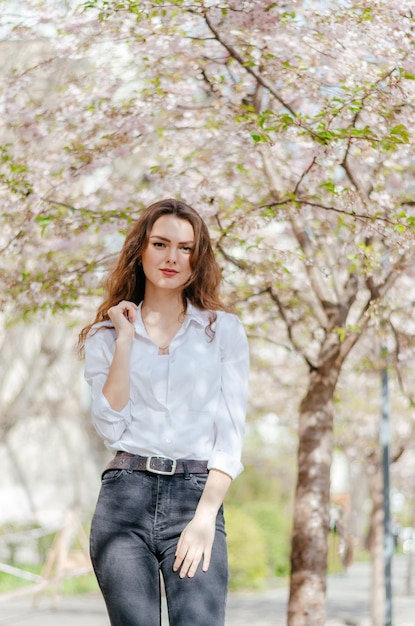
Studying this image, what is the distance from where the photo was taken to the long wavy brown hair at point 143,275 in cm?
320

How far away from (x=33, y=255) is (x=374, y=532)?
19.8ft

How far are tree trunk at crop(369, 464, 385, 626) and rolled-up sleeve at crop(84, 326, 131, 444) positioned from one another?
8.40 metres

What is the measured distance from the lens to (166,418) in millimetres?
2984

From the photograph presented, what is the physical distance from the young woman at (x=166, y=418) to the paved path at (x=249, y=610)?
29.4 ft

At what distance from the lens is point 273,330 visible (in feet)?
38.0

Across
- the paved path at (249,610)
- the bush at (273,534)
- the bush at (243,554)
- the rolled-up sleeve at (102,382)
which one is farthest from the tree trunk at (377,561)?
the rolled-up sleeve at (102,382)

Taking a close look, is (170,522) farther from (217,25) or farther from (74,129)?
(74,129)

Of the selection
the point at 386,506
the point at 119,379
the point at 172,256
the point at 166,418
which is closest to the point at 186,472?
the point at 166,418

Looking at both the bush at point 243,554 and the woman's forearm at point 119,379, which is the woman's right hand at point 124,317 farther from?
A: the bush at point 243,554

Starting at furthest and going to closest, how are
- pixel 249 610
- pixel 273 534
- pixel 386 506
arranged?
1. pixel 273 534
2. pixel 249 610
3. pixel 386 506

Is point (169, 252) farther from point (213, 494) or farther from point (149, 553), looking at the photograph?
point (149, 553)

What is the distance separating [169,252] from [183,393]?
439 millimetres

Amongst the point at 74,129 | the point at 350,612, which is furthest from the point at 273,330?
the point at 74,129

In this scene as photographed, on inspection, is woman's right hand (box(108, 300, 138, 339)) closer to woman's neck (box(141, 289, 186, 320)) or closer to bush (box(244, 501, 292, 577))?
woman's neck (box(141, 289, 186, 320))
